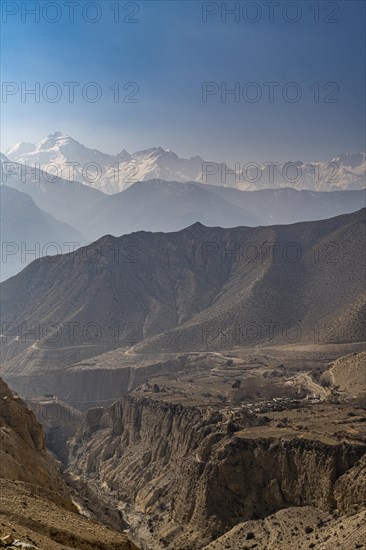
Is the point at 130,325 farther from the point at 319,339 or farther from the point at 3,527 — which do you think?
the point at 3,527

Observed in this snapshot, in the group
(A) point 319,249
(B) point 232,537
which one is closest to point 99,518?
(B) point 232,537

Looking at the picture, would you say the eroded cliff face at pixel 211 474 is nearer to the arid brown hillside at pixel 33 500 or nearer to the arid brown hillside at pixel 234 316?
the arid brown hillside at pixel 33 500

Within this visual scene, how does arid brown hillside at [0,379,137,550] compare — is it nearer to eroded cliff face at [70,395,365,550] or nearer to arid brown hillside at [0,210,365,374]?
eroded cliff face at [70,395,365,550]

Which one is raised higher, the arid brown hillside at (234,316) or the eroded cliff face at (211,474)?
the arid brown hillside at (234,316)

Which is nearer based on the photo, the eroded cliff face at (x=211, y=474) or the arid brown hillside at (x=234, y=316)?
the eroded cliff face at (x=211, y=474)

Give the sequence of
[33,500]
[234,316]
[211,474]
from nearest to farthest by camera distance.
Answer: [33,500] < [211,474] < [234,316]

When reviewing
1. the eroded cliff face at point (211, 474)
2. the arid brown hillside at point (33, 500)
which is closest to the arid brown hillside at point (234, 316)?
the eroded cliff face at point (211, 474)

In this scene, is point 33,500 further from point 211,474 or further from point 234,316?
point 234,316

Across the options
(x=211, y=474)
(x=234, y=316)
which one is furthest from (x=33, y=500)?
(x=234, y=316)
